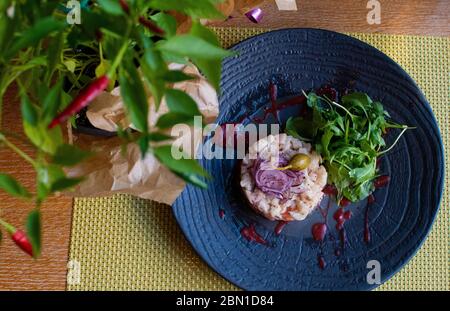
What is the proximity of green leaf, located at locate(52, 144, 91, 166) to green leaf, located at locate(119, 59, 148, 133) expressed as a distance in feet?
0.13


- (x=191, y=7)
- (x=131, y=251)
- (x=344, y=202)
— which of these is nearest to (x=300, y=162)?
(x=344, y=202)

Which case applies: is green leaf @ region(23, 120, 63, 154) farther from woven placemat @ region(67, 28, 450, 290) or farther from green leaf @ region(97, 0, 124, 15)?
woven placemat @ region(67, 28, 450, 290)

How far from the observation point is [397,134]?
91cm

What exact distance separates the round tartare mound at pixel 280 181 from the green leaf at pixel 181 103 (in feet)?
1.44

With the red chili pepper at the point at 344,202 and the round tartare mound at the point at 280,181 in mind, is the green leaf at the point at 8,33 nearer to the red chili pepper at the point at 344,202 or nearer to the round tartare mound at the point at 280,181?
the round tartare mound at the point at 280,181

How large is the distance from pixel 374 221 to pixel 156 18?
1.63 ft

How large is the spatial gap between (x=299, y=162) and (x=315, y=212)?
0.09m

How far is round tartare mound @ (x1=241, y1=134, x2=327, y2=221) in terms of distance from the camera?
85cm

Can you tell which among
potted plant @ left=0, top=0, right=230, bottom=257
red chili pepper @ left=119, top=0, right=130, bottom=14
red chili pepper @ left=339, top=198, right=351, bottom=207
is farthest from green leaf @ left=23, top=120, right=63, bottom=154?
red chili pepper @ left=339, top=198, right=351, bottom=207

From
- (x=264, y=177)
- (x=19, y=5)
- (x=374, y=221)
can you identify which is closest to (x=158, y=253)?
(x=264, y=177)

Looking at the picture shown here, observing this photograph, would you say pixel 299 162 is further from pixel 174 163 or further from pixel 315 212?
pixel 174 163

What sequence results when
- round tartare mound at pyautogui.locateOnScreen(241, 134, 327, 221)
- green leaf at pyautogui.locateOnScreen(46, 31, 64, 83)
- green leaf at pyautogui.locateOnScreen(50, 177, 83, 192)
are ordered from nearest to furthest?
green leaf at pyautogui.locateOnScreen(50, 177, 83, 192) < green leaf at pyautogui.locateOnScreen(46, 31, 64, 83) < round tartare mound at pyautogui.locateOnScreen(241, 134, 327, 221)

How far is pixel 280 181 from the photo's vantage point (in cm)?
85
